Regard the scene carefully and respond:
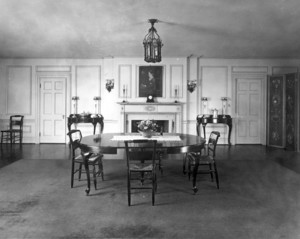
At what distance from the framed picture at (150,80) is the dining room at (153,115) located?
27 millimetres

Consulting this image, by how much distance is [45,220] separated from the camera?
2.66 metres

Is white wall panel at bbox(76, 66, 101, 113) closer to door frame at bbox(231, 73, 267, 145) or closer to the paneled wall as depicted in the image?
the paneled wall

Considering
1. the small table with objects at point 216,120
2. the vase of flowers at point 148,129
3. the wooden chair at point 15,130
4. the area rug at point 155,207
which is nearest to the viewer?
the area rug at point 155,207

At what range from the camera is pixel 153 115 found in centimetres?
762

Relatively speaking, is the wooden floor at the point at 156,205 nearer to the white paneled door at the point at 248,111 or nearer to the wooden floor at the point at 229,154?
the wooden floor at the point at 229,154

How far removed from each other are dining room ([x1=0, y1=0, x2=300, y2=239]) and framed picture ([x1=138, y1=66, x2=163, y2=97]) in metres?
0.03

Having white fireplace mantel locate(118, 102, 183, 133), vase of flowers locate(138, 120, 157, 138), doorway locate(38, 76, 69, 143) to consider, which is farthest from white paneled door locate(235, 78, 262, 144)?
doorway locate(38, 76, 69, 143)

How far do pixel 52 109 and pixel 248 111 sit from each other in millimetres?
5492

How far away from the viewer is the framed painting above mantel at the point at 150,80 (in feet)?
25.3

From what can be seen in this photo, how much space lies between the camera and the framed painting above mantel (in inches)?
304

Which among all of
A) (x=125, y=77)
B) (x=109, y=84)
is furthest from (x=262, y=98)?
(x=109, y=84)

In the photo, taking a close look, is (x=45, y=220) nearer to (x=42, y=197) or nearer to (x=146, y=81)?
(x=42, y=197)

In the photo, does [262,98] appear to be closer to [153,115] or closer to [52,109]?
[153,115]

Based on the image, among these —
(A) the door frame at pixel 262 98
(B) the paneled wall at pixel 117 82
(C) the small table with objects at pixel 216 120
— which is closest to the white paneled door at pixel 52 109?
(B) the paneled wall at pixel 117 82
